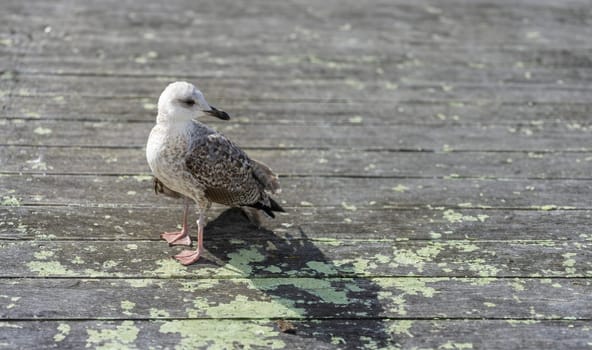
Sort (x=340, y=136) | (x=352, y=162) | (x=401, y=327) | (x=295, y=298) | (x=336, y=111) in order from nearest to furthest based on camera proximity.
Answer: (x=401, y=327), (x=295, y=298), (x=352, y=162), (x=340, y=136), (x=336, y=111)

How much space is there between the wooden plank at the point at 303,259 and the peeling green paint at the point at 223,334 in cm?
38

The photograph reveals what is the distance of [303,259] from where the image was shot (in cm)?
371

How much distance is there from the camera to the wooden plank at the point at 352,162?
4.45 metres

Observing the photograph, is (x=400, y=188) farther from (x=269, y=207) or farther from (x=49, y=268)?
(x=49, y=268)

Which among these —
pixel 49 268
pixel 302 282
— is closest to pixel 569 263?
pixel 302 282

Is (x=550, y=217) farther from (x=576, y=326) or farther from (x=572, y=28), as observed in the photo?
(x=572, y=28)

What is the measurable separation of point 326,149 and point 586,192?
5.01ft

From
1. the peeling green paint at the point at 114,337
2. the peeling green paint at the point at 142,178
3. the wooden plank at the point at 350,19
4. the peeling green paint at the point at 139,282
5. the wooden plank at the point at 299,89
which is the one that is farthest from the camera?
the wooden plank at the point at 350,19

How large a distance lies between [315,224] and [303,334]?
3.11 feet

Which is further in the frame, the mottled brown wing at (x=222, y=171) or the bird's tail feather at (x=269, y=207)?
the bird's tail feather at (x=269, y=207)

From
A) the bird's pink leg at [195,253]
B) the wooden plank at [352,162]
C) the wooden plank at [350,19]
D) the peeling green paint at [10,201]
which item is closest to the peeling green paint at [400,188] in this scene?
the wooden plank at [352,162]

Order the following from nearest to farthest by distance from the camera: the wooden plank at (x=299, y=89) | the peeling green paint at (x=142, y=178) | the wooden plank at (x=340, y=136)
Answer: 1. the peeling green paint at (x=142, y=178)
2. the wooden plank at (x=340, y=136)
3. the wooden plank at (x=299, y=89)

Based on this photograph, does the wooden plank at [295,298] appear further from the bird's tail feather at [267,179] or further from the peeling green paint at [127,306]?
the bird's tail feather at [267,179]

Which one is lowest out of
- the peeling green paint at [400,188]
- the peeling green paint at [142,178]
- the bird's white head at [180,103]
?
the peeling green paint at [142,178]
